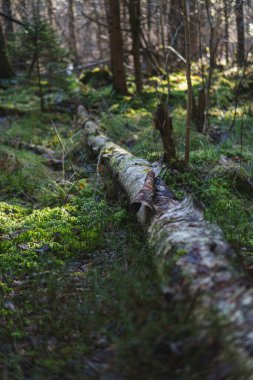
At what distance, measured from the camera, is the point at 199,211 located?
119 inches

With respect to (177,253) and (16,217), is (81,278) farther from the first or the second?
(16,217)

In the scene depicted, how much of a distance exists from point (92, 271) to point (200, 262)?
883mm

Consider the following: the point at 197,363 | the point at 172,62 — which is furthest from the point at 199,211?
the point at 172,62

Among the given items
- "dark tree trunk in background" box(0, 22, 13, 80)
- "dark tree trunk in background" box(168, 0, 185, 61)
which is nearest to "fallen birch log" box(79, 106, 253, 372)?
"dark tree trunk in background" box(168, 0, 185, 61)

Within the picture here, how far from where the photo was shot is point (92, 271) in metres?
2.79

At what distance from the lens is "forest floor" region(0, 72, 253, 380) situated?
191 cm

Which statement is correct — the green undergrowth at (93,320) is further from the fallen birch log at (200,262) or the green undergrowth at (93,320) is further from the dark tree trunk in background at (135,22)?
the dark tree trunk in background at (135,22)

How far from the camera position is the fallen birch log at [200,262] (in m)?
1.86

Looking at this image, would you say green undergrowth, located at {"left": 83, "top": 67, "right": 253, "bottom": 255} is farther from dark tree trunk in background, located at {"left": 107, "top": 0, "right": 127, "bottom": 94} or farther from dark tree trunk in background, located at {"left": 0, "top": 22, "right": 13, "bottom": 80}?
dark tree trunk in background, located at {"left": 0, "top": 22, "right": 13, "bottom": 80}

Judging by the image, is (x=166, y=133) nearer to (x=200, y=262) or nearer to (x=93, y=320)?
(x=200, y=262)

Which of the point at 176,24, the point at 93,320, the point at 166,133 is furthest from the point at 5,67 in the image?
the point at 93,320

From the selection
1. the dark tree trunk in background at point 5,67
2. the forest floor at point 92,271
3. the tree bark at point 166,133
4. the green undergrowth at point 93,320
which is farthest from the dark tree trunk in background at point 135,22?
the green undergrowth at point 93,320

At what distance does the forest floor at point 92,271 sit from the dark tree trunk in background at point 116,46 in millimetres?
3655

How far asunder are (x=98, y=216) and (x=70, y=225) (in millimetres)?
353
